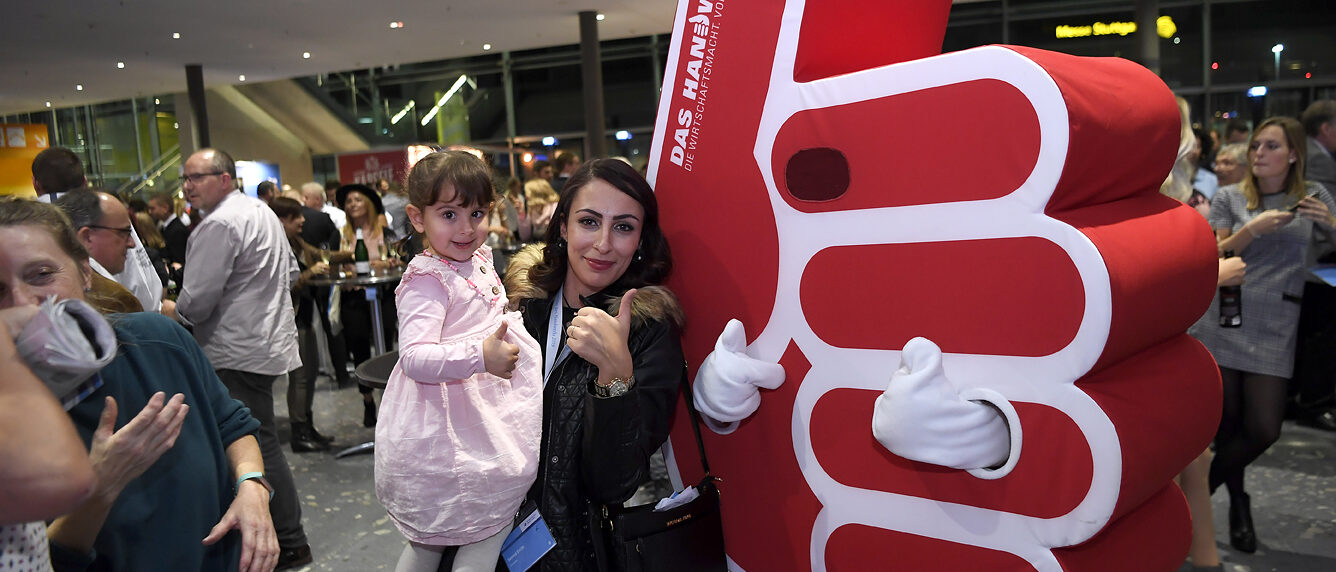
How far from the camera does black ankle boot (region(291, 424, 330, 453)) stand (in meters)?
4.49

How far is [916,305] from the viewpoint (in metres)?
1.53

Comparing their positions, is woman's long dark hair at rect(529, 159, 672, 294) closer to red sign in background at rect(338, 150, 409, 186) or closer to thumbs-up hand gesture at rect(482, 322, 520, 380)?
thumbs-up hand gesture at rect(482, 322, 520, 380)

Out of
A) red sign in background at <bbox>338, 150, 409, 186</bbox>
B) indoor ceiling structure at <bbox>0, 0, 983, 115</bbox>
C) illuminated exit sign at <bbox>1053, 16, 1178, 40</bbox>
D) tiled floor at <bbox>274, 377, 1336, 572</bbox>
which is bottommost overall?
tiled floor at <bbox>274, 377, 1336, 572</bbox>

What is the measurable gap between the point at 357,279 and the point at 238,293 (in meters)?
1.13

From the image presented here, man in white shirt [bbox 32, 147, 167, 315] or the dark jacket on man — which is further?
the dark jacket on man

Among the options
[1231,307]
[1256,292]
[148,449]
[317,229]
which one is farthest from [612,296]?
[317,229]

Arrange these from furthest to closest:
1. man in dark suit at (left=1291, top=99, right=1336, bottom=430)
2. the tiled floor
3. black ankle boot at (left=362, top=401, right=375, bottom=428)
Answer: black ankle boot at (left=362, top=401, right=375, bottom=428) → man in dark suit at (left=1291, top=99, right=1336, bottom=430) → the tiled floor

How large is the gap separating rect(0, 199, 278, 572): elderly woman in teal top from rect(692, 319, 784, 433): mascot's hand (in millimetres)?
865

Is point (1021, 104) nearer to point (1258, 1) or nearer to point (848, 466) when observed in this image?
point (848, 466)

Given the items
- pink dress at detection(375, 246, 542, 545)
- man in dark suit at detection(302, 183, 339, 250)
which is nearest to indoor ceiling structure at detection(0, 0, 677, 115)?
man in dark suit at detection(302, 183, 339, 250)

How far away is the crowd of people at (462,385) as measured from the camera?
3.67 feet

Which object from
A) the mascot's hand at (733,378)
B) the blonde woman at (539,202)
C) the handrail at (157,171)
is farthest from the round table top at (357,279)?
the handrail at (157,171)

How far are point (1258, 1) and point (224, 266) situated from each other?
13177 millimetres

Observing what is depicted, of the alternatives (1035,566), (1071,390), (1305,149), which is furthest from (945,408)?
(1305,149)
